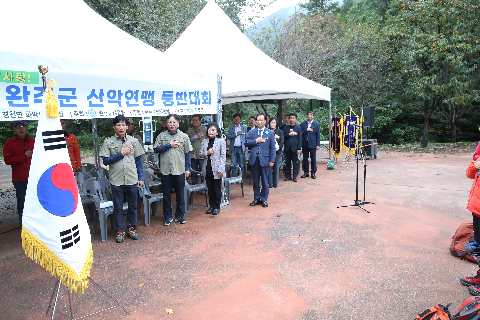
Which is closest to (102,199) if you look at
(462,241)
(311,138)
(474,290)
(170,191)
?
(170,191)

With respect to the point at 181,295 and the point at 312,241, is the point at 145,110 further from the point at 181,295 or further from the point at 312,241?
the point at 312,241

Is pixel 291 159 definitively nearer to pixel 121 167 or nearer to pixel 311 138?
pixel 311 138

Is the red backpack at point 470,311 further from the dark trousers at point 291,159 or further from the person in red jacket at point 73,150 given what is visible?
the dark trousers at point 291,159

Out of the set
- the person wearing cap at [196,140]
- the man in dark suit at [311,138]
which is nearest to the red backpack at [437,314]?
the person wearing cap at [196,140]

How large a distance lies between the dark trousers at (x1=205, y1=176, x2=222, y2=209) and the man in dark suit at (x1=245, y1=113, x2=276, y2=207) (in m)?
0.76

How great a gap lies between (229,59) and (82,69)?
11.9 feet

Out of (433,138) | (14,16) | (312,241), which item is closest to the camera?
(14,16)

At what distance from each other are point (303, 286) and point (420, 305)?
1.07 metres

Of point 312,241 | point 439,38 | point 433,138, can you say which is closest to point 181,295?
point 312,241

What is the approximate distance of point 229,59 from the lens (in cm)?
702

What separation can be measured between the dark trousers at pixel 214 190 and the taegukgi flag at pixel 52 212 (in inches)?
127

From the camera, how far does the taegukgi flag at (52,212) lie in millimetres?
2443

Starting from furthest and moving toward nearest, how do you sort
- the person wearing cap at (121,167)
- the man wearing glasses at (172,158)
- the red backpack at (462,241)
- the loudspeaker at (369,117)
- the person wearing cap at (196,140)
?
the loudspeaker at (369,117)
the person wearing cap at (196,140)
the man wearing glasses at (172,158)
the person wearing cap at (121,167)
the red backpack at (462,241)

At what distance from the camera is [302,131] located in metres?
8.56
